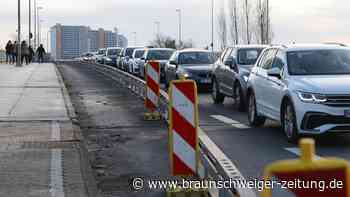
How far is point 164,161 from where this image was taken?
385 inches

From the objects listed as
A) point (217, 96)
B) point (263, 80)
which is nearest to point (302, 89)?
point (263, 80)

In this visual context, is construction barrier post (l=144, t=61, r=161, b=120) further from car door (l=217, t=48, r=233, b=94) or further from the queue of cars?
car door (l=217, t=48, r=233, b=94)

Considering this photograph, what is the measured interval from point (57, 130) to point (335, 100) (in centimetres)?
513

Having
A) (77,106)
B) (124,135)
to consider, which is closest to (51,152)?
(124,135)

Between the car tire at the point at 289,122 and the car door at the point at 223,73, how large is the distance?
7040mm

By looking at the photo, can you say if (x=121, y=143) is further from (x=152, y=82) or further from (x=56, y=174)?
(x=152, y=82)

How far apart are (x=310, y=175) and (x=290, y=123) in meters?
7.99

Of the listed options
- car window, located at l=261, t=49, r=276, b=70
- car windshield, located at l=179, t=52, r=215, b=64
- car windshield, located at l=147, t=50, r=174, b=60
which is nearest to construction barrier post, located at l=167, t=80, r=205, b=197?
car window, located at l=261, t=49, r=276, b=70

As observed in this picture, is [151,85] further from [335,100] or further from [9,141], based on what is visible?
[335,100]

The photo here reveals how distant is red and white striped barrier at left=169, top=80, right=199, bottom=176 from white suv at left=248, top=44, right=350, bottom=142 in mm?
3805

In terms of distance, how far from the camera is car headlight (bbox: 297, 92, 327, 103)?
1073cm

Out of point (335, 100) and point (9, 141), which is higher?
point (335, 100)

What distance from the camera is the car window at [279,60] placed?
12273 mm

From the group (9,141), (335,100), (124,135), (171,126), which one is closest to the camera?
(171,126)
